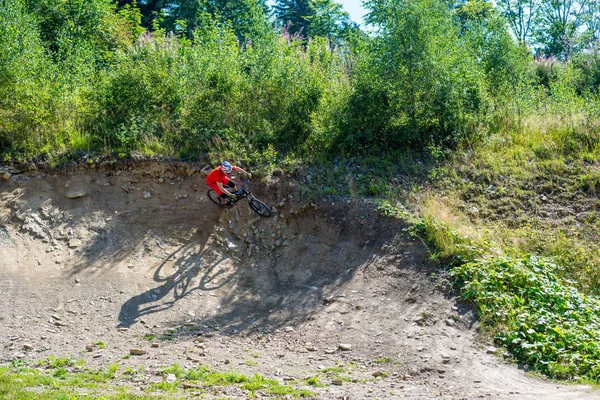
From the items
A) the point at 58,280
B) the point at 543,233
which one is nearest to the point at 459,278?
the point at 543,233

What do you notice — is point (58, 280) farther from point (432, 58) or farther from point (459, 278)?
point (432, 58)

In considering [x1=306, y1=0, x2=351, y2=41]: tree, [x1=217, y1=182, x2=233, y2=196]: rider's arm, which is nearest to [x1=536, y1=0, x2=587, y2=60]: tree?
[x1=306, y1=0, x2=351, y2=41]: tree

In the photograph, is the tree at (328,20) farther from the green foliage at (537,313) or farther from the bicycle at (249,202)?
the green foliage at (537,313)

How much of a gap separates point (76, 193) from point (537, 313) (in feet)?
33.2

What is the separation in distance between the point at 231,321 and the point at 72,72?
9.25 m

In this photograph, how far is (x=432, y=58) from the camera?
1384 centimetres

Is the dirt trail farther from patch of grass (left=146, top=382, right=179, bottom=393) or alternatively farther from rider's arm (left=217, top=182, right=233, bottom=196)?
rider's arm (left=217, top=182, right=233, bottom=196)

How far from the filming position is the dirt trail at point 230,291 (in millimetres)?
8734

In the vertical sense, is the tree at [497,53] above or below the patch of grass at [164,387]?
above

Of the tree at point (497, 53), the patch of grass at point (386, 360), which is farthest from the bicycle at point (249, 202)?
the tree at point (497, 53)

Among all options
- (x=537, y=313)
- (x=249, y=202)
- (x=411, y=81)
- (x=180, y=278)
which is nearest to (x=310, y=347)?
(x=180, y=278)

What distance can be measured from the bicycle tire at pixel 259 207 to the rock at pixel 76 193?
13.2ft

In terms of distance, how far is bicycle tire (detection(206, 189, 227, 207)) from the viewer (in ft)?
42.2

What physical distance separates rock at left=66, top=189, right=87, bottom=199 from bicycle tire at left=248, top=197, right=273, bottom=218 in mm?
4020
